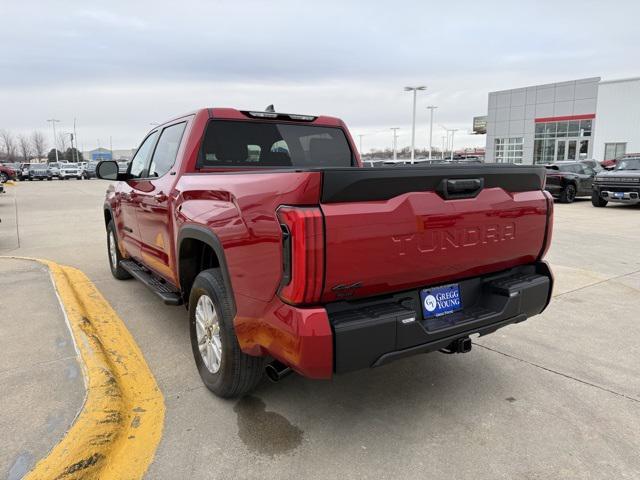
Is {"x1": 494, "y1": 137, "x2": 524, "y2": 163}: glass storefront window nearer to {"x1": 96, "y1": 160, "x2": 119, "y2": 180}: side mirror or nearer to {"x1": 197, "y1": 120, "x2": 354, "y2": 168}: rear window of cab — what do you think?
{"x1": 197, "y1": 120, "x2": 354, "y2": 168}: rear window of cab

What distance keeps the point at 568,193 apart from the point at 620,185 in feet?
8.76

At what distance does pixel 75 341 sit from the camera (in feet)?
13.2

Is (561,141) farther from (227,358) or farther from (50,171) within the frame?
(50,171)

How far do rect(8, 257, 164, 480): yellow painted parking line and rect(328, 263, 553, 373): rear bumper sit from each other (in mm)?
1285

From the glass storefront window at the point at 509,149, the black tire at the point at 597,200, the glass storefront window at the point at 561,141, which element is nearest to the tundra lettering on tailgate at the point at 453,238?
the black tire at the point at 597,200

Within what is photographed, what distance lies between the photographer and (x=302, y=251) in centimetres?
230

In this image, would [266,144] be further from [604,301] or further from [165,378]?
[604,301]

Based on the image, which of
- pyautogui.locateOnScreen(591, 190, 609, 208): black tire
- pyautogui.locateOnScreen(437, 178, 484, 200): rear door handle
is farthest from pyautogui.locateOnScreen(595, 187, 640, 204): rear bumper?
pyautogui.locateOnScreen(437, 178, 484, 200): rear door handle

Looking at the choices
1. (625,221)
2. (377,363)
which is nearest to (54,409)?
(377,363)

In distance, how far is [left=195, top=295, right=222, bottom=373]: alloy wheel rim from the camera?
3242 millimetres

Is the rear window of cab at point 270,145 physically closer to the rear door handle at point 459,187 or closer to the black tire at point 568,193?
the rear door handle at point 459,187

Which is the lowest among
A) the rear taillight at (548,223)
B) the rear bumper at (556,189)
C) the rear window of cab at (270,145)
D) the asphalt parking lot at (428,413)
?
the asphalt parking lot at (428,413)

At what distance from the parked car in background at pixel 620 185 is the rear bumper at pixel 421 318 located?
14.0 m

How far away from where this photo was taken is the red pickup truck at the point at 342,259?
238cm
